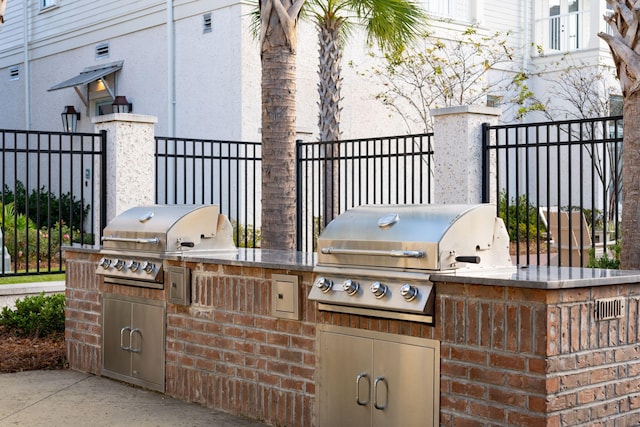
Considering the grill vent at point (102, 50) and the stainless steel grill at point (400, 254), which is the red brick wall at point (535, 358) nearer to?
the stainless steel grill at point (400, 254)

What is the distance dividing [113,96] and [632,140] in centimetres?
1275

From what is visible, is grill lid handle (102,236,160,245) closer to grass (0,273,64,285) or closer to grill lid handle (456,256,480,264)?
grill lid handle (456,256,480,264)

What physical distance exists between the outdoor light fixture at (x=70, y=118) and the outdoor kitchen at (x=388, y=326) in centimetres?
1238

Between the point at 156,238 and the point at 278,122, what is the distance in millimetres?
2317

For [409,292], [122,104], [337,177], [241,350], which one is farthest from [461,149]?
[122,104]

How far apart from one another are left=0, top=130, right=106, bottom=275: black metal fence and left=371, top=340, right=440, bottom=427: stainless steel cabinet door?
5.25 metres

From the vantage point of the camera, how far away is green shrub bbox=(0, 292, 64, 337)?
8.15m

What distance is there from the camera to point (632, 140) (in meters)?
6.84

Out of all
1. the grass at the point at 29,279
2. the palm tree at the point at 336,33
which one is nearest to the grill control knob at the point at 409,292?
the grass at the point at 29,279

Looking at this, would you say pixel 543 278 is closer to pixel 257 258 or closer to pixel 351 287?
pixel 351 287

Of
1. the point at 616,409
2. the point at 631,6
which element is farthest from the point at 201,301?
the point at 631,6

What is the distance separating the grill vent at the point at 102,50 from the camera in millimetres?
18062

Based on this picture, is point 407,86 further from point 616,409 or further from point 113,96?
point 616,409

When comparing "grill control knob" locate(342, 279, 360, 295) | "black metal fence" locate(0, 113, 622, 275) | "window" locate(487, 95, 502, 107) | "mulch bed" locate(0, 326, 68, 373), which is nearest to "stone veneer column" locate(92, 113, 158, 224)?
"black metal fence" locate(0, 113, 622, 275)
